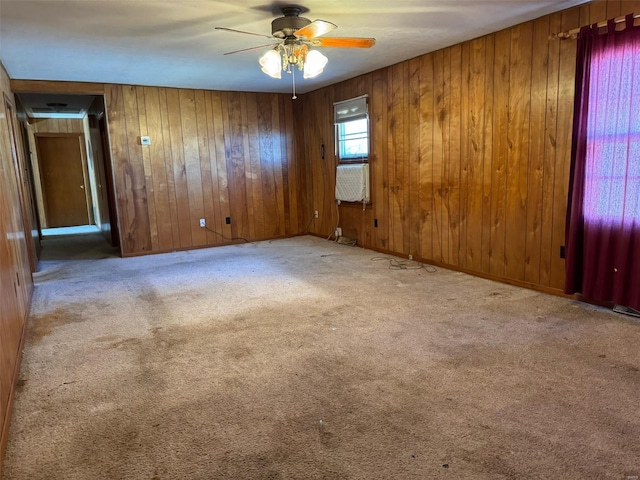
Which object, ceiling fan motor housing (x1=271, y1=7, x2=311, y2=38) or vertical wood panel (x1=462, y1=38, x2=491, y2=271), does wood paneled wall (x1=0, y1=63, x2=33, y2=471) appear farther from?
vertical wood panel (x1=462, y1=38, x2=491, y2=271)

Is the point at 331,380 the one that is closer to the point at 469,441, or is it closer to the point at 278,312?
the point at 469,441

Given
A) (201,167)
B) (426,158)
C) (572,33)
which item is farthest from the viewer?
(201,167)

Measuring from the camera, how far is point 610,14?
306 cm

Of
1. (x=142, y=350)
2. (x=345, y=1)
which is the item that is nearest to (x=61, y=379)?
(x=142, y=350)

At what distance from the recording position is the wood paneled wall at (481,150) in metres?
3.51

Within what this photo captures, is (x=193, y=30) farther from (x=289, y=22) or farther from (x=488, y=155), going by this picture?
Result: (x=488, y=155)

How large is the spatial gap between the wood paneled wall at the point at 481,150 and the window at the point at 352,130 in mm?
147

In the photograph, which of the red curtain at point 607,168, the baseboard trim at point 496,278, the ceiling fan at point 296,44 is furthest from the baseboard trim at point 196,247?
the red curtain at point 607,168

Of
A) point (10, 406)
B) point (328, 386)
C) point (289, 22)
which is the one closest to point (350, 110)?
point (289, 22)

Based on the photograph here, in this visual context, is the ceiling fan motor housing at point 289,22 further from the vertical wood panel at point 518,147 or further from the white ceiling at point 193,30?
the vertical wood panel at point 518,147

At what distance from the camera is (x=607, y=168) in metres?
3.12

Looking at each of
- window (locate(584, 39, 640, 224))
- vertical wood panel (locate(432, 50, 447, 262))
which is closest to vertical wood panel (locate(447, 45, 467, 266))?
vertical wood panel (locate(432, 50, 447, 262))

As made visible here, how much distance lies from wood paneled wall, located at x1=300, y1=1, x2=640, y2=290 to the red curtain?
0.18 meters

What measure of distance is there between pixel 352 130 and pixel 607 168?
3.38m
